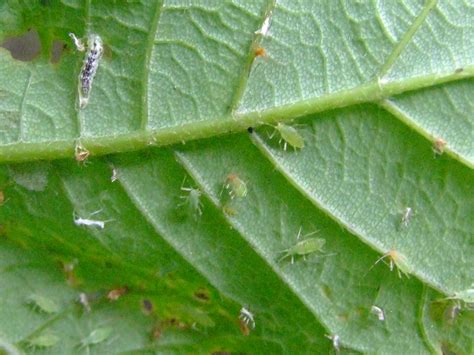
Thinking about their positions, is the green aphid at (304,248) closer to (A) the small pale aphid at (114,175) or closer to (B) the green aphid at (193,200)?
(B) the green aphid at (193,200)

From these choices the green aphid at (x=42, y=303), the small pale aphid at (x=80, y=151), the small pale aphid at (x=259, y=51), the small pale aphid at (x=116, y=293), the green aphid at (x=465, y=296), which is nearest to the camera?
the small pale aphid at (x=259, y=51)

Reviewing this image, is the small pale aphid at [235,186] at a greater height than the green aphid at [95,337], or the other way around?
the small pale aphid at [235,186]

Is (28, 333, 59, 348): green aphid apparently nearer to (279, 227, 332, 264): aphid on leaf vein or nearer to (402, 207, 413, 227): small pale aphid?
(279, 227, 332, 264): aphid on leaf vein

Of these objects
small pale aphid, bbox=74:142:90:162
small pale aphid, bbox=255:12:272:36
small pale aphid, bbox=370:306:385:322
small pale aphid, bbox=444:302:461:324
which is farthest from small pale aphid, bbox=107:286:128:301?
small pale aphid, bbox=444:302:461:324

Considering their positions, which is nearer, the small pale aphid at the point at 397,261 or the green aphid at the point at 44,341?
the small pale aphid at the point at 397,261

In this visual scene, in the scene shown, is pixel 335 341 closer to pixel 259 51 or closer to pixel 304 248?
pixel 304 248

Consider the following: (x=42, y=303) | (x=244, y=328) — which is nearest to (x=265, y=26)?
(x=244, y=328)

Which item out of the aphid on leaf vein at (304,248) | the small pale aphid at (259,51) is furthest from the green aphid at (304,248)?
the small pale aphid at (259,51)
